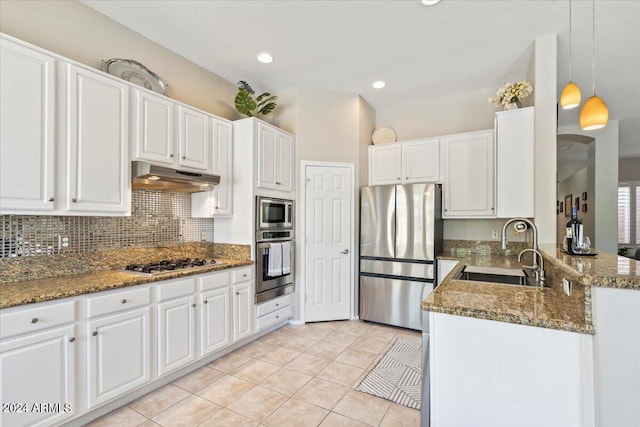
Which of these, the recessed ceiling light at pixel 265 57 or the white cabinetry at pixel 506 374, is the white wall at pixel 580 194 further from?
the recessed ceiling light at pixel 265 57

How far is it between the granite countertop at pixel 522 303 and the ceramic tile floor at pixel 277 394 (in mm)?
1000

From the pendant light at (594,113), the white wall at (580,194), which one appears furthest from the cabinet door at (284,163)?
Answer: the white wall at (580,194)

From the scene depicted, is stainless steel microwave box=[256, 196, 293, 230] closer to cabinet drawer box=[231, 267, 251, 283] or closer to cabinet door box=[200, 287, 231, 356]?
cabinet drawer box=[231, 267, 251, 283]

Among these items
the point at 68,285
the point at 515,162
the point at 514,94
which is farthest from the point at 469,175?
the point at 68,285

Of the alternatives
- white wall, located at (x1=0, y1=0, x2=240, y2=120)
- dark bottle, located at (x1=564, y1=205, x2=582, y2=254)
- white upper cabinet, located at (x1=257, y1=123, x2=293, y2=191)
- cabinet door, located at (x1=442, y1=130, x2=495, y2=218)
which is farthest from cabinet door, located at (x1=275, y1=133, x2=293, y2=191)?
dark bottle, located at (x1=564, y1=205, x2=582, y2=254)

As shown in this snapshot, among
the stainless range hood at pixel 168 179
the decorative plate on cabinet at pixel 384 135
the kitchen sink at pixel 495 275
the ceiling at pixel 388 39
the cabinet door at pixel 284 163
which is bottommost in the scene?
the kitchen sink at pixel 495 275

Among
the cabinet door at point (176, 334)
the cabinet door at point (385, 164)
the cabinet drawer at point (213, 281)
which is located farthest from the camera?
the cabinet door at point (385, 164)

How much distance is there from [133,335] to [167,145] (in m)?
1.52

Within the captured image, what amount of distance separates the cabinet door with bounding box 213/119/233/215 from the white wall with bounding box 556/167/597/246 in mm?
3868

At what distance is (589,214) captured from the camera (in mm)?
5465

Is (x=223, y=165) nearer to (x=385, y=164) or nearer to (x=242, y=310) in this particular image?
(x=242, y=310)

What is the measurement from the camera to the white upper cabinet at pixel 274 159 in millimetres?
3262

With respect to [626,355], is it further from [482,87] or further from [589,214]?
[589,214]

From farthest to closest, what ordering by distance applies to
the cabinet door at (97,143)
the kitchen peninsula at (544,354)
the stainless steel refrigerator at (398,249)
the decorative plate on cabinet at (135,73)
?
the stainless steel refrigerator at (398,249) < the decorative plate on cabinet at (135,73) < the cabinet door at (97,143) < the kitchen peninsula at (544,354)
